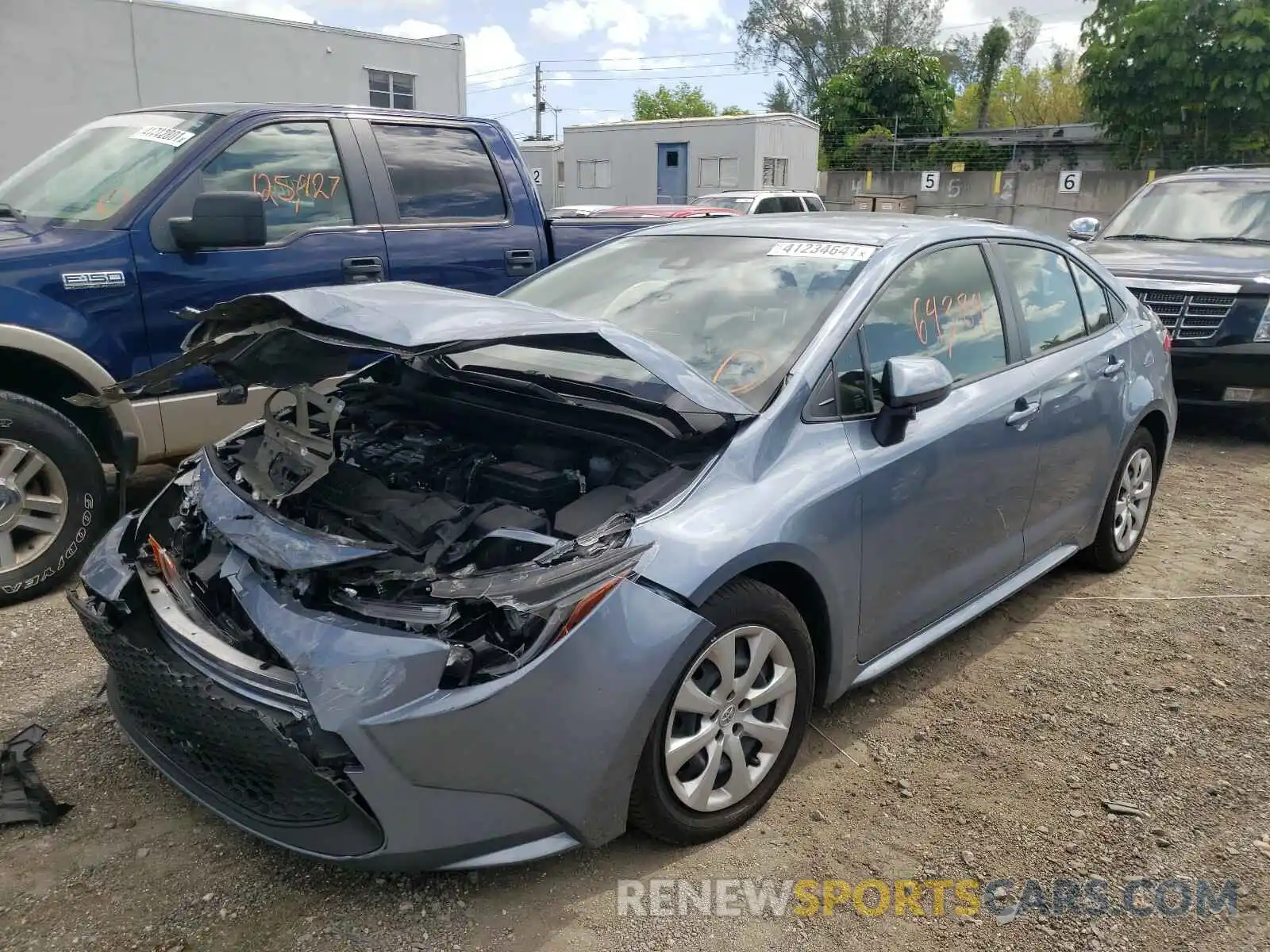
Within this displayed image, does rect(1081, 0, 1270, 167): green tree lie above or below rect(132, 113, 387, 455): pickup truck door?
above

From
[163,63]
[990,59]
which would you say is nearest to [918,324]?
[163,63]

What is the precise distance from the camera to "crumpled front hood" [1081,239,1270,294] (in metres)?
7.21

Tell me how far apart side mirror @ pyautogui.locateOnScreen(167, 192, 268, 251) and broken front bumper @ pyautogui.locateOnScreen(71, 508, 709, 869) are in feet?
8.06

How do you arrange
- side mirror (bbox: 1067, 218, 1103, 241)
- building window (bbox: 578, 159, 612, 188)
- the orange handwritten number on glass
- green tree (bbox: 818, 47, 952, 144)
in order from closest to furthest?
1. the orange handwritten number on glass
2. side mirror (bbox: 1067, 218, 1103, 241)
3. building window (bbox: 578, 159, 612, 188)
4. green tree (bbox: 818, 47, 952, 144)

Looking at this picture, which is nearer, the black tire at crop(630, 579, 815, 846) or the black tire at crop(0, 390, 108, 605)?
the black tire at crop(630, 579, 815, 846)

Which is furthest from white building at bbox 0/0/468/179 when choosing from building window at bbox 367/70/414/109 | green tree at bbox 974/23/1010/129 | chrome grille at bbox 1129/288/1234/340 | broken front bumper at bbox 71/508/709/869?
green tree at bbox 974/23/1010/129

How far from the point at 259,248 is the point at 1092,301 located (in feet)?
12.9

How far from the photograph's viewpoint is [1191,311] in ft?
24.0

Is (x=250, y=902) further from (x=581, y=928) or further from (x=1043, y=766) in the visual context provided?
(x=1043, y=766)

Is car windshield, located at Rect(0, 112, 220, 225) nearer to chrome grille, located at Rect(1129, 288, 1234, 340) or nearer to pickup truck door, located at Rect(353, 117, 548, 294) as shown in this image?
pickup truck door, located at Rect(353, 117, 548, 294)

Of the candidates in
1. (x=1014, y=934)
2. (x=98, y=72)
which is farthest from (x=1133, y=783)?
(x=98, y=72)

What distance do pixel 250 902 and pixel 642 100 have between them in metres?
71.5

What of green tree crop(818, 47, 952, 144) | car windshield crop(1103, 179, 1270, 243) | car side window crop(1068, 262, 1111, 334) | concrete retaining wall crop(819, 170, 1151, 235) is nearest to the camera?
car side window crop(1068, 262, 1111, 334)

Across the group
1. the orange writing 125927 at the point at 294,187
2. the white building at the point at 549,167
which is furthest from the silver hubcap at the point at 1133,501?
the white building at the point at 549,167
